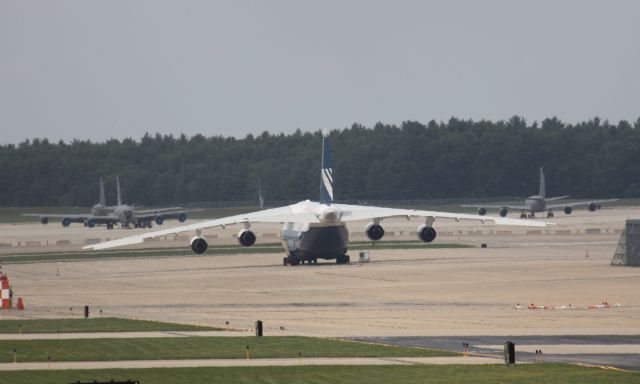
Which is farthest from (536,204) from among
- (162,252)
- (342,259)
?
(342,259)

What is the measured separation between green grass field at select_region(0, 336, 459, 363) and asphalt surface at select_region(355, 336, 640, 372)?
4.51 feet

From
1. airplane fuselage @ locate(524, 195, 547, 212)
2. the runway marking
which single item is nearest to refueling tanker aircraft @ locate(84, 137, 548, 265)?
the runway marking

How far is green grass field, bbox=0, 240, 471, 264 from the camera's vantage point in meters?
100

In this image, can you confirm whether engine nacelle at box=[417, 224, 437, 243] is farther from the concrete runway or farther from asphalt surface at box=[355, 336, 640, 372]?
asphalt surface at box=[355, 336, 640, 372]

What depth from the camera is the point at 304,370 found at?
37406mm

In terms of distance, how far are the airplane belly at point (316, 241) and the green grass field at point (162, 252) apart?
16.9 m

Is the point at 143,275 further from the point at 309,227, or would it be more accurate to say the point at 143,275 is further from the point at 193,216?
the point at 193,216

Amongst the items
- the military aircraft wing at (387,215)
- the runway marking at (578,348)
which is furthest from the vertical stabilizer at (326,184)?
the runway marking at (578,348)

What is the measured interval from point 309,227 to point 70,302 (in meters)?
21.3

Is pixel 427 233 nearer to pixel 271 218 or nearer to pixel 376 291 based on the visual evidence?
pixel 271 218

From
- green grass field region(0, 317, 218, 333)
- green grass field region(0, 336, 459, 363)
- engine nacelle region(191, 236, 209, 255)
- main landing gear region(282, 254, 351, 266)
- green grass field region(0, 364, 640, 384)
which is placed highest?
engine nacelle region(191, 236, 209, 255)

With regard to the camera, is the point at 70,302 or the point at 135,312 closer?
the point at 135,312

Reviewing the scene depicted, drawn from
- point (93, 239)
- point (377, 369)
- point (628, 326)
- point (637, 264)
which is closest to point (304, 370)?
point (377, 369)

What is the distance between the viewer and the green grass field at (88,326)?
4916 centimetres
